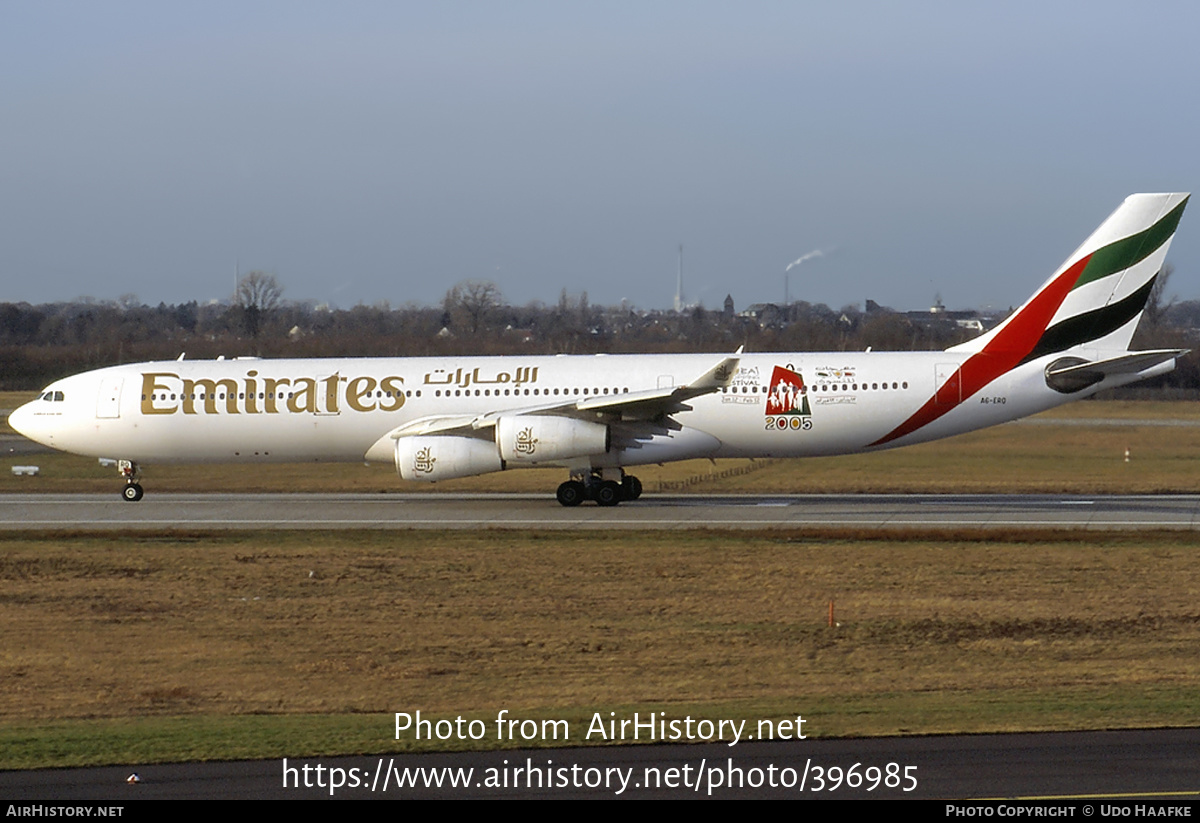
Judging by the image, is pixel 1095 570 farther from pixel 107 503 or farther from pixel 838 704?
pixel 107 503

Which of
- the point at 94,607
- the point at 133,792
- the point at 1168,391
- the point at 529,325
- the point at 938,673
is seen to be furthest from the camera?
the point at 529,325

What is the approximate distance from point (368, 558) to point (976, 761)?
14327 millimetres

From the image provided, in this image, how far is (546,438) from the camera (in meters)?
28.3

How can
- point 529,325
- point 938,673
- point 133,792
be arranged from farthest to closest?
point 529,325 → point 938,673 → point 133,792

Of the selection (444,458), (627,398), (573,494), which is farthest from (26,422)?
(627,398)

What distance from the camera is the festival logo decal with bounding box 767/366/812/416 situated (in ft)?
96.4

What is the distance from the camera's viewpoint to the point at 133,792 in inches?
369

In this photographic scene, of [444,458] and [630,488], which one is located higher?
[444,458]

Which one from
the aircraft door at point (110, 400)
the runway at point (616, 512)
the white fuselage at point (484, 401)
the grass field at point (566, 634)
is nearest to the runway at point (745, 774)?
the grass field at point (566, 634)

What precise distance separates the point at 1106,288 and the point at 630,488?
11.4 m

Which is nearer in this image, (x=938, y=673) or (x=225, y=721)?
(x=225, y=721)

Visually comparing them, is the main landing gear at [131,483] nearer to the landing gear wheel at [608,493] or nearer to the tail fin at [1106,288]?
the landing gear wheel at [608,493]

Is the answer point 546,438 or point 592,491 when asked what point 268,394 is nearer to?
point 546,438

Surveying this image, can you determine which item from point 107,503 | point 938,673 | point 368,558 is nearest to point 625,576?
point 368,558
